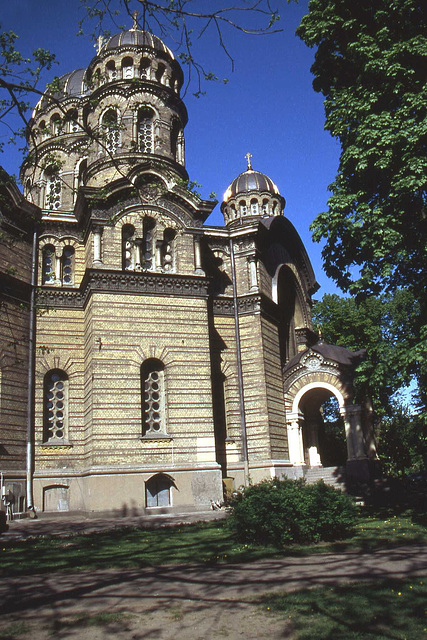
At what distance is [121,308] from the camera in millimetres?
20484

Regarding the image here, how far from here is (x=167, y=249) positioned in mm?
22328

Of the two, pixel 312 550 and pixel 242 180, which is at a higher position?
pixel 242 180

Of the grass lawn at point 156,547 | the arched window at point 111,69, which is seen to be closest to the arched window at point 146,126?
the arched window at point 111,69

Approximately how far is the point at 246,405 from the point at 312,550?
1225 centimetres

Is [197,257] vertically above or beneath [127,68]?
beneath

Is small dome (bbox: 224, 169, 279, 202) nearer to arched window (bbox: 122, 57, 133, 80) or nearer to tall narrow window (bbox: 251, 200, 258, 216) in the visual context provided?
tall narrow window (bbox: 251, 200, 258, 216)

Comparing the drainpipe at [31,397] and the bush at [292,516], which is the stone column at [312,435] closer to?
the drainpipe at [31,397]

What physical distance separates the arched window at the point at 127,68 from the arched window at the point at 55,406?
15.2 meters

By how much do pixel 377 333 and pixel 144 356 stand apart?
316 inches

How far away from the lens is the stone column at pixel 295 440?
24.4 metres

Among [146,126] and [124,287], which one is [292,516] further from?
[146,126]

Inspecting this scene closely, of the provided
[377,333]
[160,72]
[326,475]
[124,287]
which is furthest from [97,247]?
[326,475]

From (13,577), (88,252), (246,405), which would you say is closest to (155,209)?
(88,252)

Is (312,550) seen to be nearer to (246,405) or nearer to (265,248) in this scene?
(246,405)
